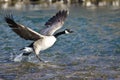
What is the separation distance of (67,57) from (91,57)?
837 mm

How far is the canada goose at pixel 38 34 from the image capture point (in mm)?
12917

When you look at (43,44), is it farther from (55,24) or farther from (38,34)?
(55,24)

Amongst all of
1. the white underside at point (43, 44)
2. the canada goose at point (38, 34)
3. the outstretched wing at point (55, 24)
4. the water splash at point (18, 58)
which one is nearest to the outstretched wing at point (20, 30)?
the canada goose at point (38, 34)

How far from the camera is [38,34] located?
13672 mm

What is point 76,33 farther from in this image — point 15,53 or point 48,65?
point 48,65

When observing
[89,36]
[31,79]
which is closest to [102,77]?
[31,79]

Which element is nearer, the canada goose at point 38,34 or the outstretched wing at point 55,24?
the canada goose at point 38,34

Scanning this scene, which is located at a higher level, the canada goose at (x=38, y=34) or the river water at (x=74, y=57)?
the canada goose at (x=38, y=34)

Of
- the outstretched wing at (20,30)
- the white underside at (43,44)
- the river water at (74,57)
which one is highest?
the outstretched wing at (20,30)

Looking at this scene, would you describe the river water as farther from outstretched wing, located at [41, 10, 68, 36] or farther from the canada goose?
outstretched wing, located at [41, 10, 68, 36]

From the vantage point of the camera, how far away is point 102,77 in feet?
37.4

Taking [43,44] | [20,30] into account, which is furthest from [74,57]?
[20,30]

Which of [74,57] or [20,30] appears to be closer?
[20,30]

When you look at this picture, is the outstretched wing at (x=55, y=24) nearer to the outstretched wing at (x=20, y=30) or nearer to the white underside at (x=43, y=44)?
the white underside at (x=43, y=44)
